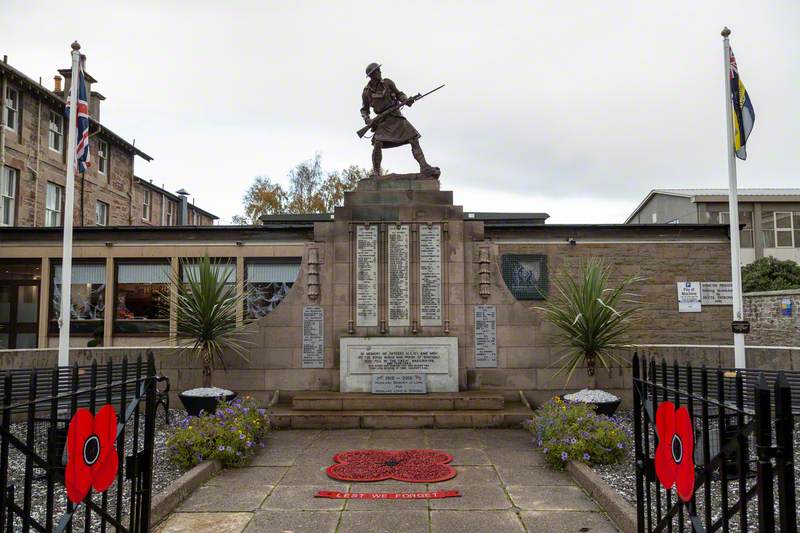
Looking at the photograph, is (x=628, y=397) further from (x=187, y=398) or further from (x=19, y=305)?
(x=19, y=305)

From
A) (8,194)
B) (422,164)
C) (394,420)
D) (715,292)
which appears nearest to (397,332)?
(394,420)

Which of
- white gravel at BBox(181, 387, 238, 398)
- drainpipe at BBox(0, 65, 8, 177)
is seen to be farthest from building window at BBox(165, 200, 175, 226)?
white gravel at BBox(181, 387, 238, 398)

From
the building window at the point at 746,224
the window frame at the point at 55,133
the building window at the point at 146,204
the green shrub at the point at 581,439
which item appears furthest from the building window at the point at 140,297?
the building window at the point at 746,224

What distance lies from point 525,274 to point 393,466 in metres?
12.4

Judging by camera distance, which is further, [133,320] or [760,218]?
[760,218]

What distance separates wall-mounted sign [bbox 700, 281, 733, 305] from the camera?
18125mm

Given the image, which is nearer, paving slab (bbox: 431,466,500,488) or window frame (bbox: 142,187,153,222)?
paving slab (bbox: 431,466,500,488)

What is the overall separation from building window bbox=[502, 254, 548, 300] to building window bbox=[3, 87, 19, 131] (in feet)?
63.2

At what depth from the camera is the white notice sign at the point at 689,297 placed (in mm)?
18047

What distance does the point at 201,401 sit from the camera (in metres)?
9.03

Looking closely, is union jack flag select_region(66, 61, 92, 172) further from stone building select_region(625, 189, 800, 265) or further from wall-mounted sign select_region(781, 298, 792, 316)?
stone building select_region(625, 189, 800, 265)

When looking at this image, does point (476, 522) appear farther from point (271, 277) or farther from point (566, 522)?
point (271, 277)

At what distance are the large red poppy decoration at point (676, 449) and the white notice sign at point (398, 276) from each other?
7130 mm

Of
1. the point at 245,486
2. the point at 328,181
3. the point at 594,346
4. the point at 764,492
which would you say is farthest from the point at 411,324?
the point at 328,181
